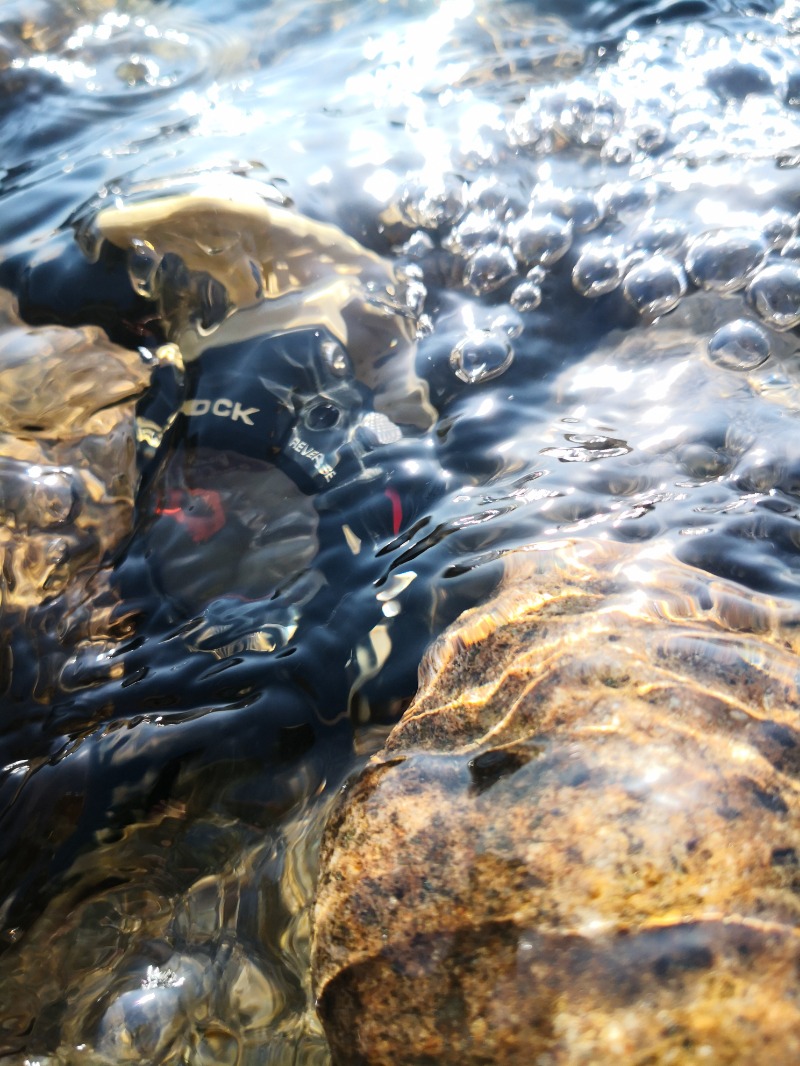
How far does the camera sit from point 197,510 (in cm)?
262

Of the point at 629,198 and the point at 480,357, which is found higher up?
the point at 629,198

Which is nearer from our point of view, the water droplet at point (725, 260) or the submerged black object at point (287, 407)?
the submerged black object at point (287, 407)

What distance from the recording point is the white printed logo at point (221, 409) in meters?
2.76

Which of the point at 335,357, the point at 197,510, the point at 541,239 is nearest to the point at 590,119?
the point at 541,239

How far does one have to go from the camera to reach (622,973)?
1365 mm

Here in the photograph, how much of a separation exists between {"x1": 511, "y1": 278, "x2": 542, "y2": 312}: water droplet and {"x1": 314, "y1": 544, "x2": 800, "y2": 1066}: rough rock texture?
154 centimetres

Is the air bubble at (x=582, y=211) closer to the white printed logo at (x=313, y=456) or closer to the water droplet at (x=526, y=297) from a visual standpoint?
the water droplet at (x=526, y=297)

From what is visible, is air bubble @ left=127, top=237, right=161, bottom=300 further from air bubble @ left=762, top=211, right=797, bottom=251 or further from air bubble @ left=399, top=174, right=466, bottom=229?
air bubble @ left=762, top=211, right=797, bottom=251

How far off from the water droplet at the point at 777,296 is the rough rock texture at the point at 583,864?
56.2 inches

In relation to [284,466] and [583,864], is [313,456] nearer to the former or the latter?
[284,466]

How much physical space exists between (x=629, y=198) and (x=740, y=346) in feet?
2.95

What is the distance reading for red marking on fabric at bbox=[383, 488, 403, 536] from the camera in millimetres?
2514

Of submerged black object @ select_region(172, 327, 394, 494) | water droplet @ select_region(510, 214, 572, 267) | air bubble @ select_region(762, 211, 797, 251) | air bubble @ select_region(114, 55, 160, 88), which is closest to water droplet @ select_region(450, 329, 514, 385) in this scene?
submerged black object @ select_region(172, 327, 394, 494)

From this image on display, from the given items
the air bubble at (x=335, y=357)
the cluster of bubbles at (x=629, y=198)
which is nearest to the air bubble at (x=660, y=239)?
the cluster of bubbles at (x=629, y=198)
